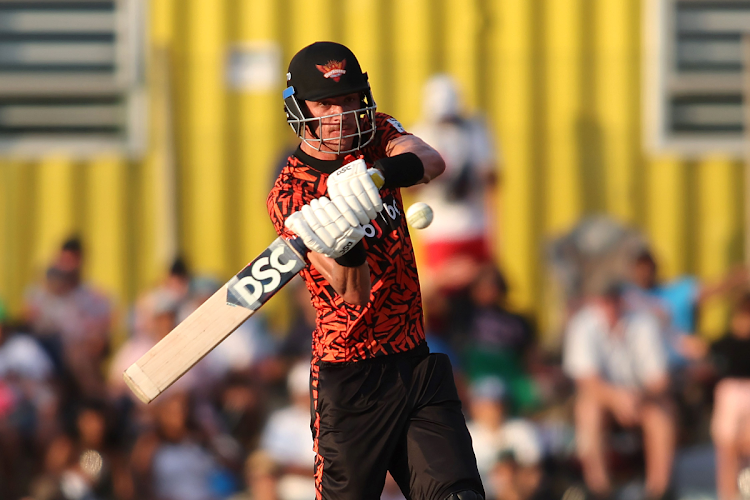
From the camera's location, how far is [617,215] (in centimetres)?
747

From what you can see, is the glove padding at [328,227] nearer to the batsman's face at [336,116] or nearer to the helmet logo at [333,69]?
the batsman's face at [336,116]

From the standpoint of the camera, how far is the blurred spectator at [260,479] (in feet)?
20.1

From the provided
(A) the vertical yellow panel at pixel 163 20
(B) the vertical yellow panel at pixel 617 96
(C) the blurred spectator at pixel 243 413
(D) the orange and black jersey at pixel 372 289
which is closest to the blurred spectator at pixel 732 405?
(B) the vertical yellow panel at pixel 617 96

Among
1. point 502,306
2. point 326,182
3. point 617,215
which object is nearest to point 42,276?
point 502,306

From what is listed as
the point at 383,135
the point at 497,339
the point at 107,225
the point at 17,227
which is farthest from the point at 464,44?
the point at 383,135

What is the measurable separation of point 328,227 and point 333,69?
0.54 meters

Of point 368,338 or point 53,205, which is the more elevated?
point 53,205

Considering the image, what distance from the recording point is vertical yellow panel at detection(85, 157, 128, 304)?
741 cm

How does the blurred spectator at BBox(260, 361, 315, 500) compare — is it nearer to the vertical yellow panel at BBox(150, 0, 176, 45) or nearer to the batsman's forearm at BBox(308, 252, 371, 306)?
the vertical yellow panel at BBox(150, 0, 176, 45)

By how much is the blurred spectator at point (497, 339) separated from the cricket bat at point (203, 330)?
11.0 feet

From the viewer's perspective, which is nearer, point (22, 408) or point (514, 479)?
point (514, 479)

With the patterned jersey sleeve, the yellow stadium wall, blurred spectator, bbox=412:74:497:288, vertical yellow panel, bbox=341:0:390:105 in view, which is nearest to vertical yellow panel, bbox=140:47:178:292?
the yellow stadium wall

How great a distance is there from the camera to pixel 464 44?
754cm

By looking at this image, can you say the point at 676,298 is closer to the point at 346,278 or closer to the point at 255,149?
the point at 255,149
